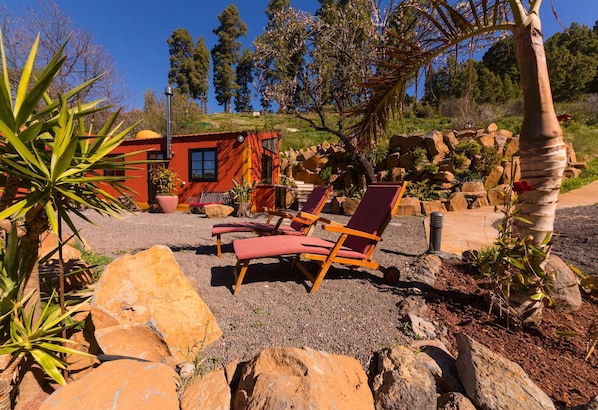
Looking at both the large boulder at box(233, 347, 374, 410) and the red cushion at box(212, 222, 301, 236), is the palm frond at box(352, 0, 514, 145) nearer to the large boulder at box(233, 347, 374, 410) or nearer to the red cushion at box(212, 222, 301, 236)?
the red cushion at box(212, 222, 301, 236)

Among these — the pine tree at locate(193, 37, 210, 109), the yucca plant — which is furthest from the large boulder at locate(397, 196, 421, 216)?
the pine tree at locate(193, 37, 210, 109)

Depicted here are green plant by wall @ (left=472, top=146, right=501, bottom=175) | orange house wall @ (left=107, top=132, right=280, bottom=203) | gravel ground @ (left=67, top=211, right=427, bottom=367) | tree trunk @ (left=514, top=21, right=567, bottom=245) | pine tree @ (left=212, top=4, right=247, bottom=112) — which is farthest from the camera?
pine tree @ (left=212, top=4, right=247, bottom=112)

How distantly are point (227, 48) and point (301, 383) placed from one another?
150 feet

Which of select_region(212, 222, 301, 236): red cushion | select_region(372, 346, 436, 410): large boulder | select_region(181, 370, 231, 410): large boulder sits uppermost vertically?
select_region(212, 222, 301, 236): red cushion

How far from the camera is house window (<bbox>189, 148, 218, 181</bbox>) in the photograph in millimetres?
10414

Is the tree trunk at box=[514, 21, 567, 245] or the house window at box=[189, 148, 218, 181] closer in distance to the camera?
the tree trunk at box=[514, 21, 567, 245]

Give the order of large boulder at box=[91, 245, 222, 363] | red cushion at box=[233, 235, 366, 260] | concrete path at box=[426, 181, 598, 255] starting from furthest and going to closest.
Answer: concrete path at box=[426, 181, 598, 255]
red cushion at box=[233, 235, 366, 260]
large boulder at box=[91, 245, 222, 363]

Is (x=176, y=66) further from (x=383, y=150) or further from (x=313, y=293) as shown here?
(x=313, y=293)

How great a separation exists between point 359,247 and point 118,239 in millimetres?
4374

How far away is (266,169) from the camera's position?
39.8ft

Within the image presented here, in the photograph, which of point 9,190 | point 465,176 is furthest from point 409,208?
point 9,190

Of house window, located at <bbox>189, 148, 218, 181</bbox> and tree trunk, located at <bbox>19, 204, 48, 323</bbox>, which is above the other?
house window, located at <bbox>189, 148, 218, 181</bbox>

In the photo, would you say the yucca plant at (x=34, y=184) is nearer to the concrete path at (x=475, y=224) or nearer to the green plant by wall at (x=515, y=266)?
the green plant by wall at (x=515, y=266)

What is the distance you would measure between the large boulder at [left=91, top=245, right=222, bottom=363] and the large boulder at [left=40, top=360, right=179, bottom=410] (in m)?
0.24
